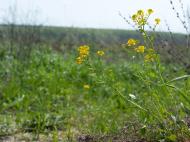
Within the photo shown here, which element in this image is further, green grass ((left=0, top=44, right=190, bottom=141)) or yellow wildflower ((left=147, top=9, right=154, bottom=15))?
green grass ((left=0, top=44, right=190, bottom=141))

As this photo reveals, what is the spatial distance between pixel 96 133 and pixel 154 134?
0.64m

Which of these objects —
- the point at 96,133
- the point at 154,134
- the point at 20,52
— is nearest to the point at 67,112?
the point at 96,133

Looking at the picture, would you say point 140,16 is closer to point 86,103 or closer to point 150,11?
point 150,11

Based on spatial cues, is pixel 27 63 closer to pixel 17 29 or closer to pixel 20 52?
pixel 20 52

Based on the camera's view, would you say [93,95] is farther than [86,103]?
Yes

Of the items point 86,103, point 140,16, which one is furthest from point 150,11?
point 86,103

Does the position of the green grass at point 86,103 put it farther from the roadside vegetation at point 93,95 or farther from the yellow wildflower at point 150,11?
the yellow wildflower at point 150,11

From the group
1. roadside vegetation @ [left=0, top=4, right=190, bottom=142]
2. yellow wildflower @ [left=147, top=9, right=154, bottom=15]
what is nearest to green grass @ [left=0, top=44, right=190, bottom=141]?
roadside vegetation @ [left=0, top=4, right=190, bottom=142]

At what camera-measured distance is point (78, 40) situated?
15.5 m

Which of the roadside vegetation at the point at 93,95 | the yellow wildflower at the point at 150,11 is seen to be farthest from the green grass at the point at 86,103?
the yellow wildflower at the point at 150,11

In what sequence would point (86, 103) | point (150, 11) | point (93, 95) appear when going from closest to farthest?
1. point (150, 11)
2. point (86, 103)
3. point (93, 95)

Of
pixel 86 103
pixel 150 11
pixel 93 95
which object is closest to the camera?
pixel 150 11

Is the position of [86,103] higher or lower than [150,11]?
lower

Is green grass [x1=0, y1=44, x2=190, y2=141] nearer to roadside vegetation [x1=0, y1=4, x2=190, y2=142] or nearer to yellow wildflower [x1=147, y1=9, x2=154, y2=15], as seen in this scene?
roadside vegetation [x1=0, y1=4, x2=190, y2=142]
